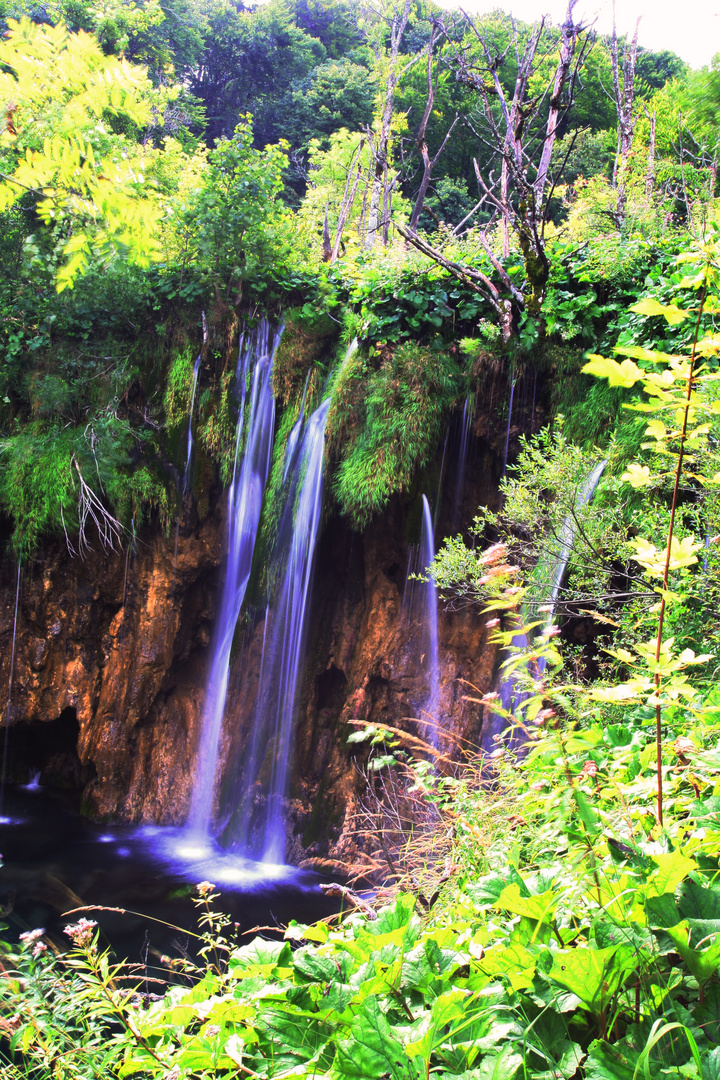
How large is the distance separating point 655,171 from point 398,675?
11883mm

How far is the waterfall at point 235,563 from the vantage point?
7547 millimetres

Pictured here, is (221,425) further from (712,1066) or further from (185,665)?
(712,1066)

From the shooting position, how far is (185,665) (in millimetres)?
8102

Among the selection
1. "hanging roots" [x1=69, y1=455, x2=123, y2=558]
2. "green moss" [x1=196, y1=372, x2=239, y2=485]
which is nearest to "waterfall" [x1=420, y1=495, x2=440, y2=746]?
"green moss" [x1=196, y1=372, x2=239, y2=485]

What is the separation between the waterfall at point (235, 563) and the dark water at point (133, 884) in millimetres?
614

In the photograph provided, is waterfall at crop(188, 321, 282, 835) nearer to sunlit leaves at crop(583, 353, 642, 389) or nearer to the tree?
the tree

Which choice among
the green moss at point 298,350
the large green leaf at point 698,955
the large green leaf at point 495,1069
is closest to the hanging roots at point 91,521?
the green moss at point 298,350

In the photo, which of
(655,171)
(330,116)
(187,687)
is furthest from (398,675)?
(330,116)

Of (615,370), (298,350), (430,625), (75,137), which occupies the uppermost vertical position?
(298,350)

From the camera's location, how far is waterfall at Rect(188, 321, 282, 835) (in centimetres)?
755

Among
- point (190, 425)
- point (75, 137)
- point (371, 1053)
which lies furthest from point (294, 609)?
point (371, 1053)

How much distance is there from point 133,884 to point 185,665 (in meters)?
2.61

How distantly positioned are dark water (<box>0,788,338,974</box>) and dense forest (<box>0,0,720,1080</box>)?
503 mm

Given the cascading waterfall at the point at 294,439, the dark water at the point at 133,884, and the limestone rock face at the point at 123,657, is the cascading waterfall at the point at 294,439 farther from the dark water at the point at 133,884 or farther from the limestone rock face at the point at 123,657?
the dark water at the point at 133,884
